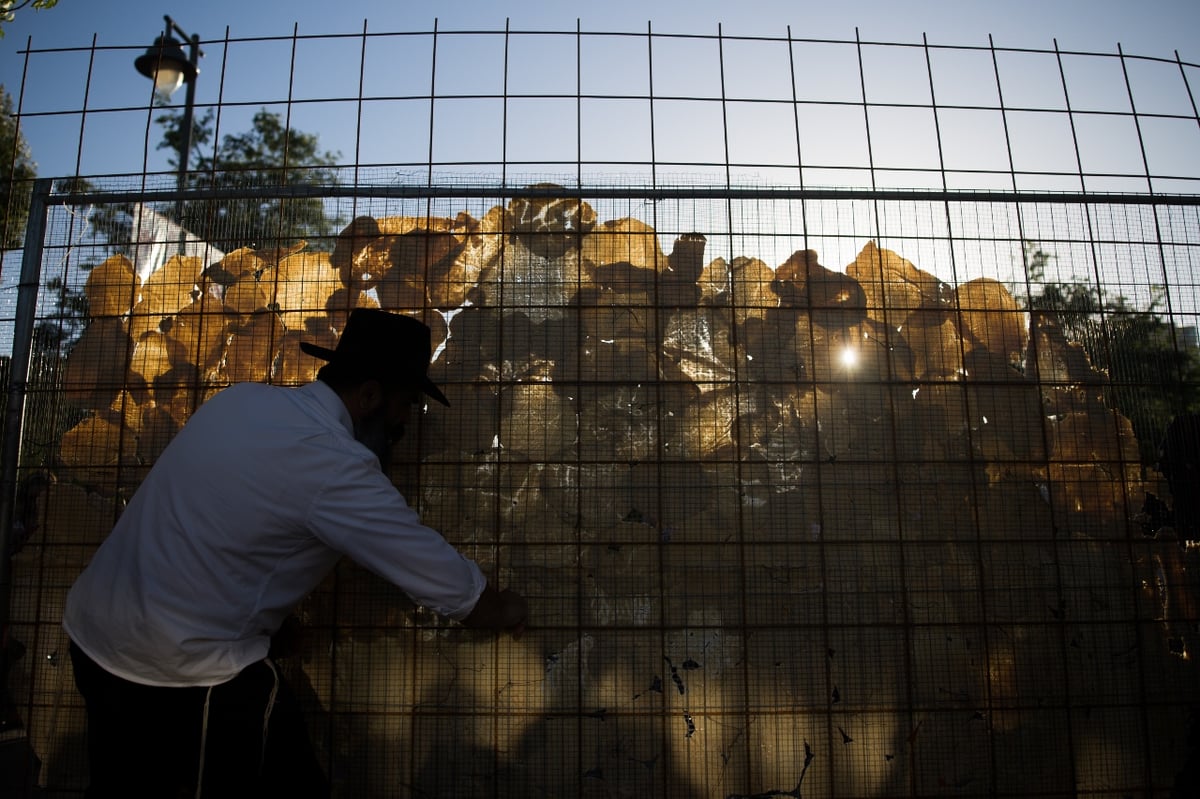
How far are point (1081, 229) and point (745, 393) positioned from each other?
6.03 ft

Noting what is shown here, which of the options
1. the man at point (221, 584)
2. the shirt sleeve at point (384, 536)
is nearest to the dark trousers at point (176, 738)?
the man at point (221, 584)

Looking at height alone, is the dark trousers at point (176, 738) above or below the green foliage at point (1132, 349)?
below

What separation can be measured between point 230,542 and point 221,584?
13 centimetres

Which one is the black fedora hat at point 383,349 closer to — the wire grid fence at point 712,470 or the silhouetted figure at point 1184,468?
the wire grid fence at point 712,470

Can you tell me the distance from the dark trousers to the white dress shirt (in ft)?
0.19

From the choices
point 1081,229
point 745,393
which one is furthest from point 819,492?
point 1081,229

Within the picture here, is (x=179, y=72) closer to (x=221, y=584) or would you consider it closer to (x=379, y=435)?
(x=379, y=435)

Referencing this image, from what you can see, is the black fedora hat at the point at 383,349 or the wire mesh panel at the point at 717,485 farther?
the wire mesh panel at the point at 717,485

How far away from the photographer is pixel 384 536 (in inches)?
86.0

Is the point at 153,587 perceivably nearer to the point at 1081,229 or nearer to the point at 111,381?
the point at 111,381

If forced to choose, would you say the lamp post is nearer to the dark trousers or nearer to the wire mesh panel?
the wire mesh panel

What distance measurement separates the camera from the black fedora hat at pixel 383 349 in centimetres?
255

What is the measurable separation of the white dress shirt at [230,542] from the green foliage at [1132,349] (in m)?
2.93

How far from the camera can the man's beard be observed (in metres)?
2.81
